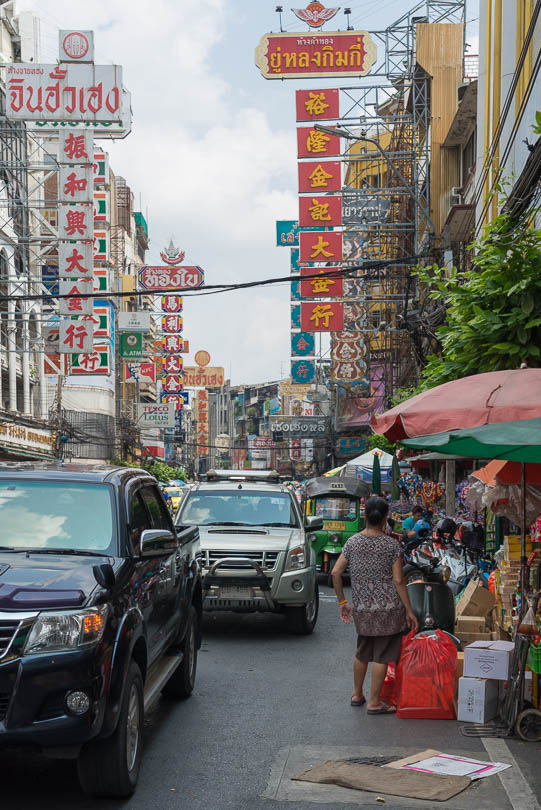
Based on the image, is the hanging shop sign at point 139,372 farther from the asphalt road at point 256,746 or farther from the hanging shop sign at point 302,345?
the asphalt road at point 256,746

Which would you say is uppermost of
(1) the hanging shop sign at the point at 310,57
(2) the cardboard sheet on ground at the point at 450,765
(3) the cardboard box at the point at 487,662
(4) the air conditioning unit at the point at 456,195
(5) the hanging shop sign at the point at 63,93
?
(1) the hanging shop sign at the point at 310,57

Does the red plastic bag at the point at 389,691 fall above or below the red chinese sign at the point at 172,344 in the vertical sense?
below

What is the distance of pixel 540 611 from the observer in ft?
23.2

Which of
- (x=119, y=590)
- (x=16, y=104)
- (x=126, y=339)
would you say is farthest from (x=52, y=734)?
(x=126, y=339)

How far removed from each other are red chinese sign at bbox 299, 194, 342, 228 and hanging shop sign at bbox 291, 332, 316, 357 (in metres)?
18.1

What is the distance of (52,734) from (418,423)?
4002mm

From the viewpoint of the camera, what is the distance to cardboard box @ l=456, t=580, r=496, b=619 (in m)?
9.53

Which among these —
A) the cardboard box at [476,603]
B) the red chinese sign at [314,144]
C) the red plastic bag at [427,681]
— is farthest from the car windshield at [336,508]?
the red plastic bag at [427,681]

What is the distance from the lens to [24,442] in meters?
35.3

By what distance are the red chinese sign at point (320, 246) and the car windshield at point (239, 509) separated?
49.6 feet

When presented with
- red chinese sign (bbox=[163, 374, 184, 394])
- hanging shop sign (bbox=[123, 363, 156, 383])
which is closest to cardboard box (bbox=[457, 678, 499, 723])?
red chinese sign (bbox=[163, 374, 184, 394])

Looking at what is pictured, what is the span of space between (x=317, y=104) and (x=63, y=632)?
2524 cm

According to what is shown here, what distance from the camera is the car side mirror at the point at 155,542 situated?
19.1 feet

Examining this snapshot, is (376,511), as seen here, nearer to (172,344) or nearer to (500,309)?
(500,309)
